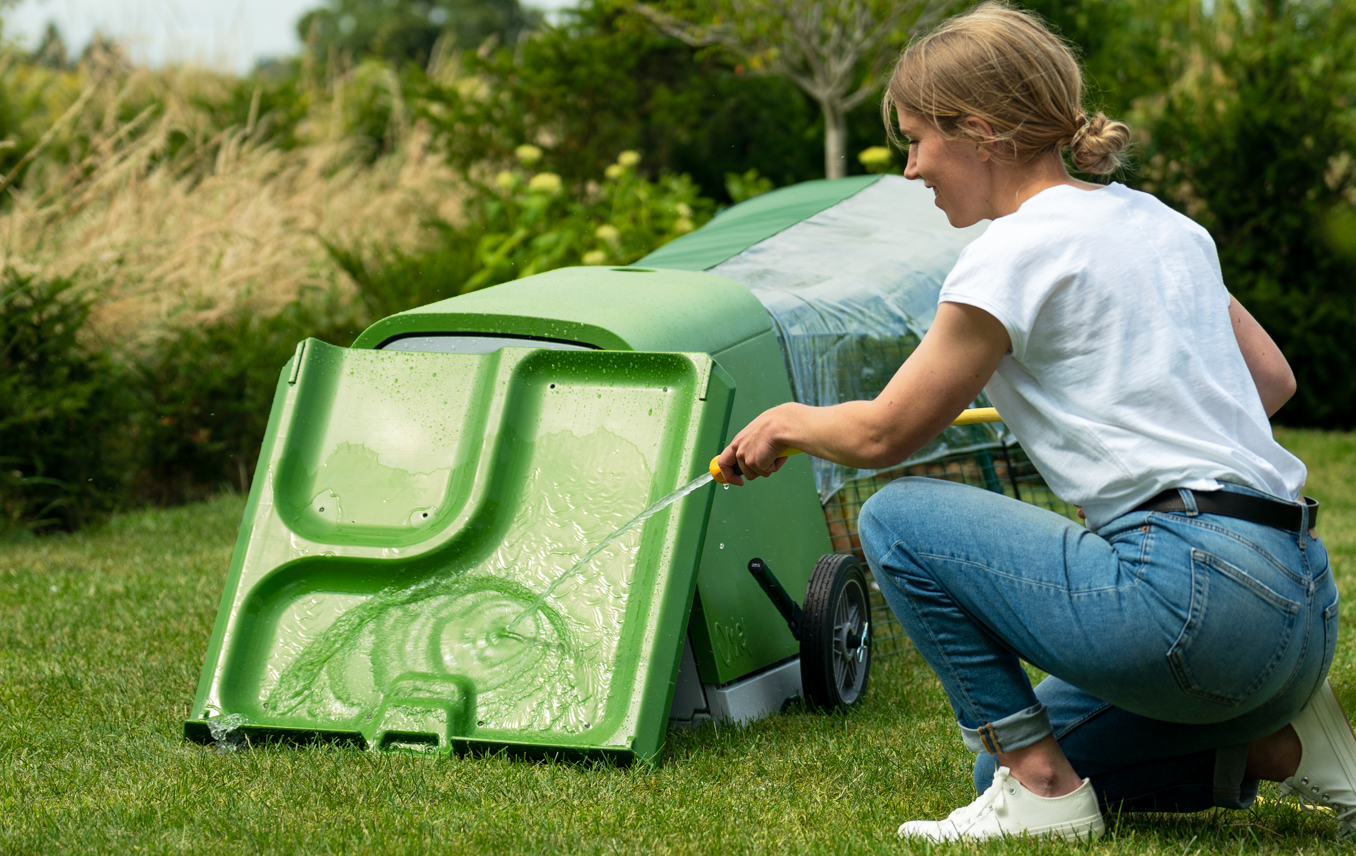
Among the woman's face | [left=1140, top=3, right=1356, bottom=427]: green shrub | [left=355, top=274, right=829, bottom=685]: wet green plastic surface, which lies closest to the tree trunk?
[left=1140, top=3, right=1356, bottom=427]: green shrub

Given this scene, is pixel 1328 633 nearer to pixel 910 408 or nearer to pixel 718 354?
pixel 910 408

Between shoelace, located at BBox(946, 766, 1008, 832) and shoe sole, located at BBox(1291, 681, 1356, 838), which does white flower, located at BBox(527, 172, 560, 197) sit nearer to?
shoelace, located at BBox(946, 766, 1008, 832)

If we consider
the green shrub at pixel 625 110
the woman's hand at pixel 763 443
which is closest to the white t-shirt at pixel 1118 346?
the woman's hand at pixel 763 443

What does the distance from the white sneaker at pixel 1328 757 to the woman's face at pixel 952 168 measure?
91 cm

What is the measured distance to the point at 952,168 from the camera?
6.60 feet

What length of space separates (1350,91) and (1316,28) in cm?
145

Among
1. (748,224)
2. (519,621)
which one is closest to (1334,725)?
(519,621)

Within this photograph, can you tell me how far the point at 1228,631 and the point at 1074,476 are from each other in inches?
11.5

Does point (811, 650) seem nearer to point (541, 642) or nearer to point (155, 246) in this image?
point (541, 642)

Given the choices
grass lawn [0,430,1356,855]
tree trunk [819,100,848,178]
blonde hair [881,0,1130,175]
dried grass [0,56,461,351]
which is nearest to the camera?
blonde hair [881,0,1130,175]

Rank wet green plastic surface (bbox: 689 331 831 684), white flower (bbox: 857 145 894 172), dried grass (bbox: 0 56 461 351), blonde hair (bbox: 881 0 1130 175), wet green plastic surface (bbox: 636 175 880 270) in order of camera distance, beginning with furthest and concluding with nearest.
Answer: white flower (bbox: 857 145 894 172)
dried grass (bbox: 0 56 461 351)
wet green plastic surface (bbox: 636 175 880 270)
wet green plastic surface (bbox: 689 331 831 684)
blonde hair (bbox: 881 0 1130 175)

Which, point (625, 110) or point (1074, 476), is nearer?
point (1074, 476)

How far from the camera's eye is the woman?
1.84 metres

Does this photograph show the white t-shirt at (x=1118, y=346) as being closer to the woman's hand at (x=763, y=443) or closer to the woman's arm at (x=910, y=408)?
the woman's arm at (x=910, y=408)
